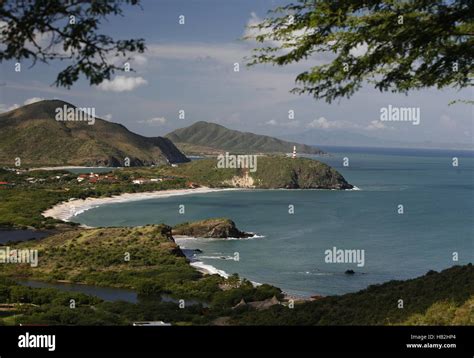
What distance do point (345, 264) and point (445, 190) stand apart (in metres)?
71.7

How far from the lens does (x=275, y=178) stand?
13212cm

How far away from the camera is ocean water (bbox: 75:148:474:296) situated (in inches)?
1740

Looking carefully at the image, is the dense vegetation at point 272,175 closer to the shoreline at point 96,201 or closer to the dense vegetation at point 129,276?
the shoreline at point 96,201

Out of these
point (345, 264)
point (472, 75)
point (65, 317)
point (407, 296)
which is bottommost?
point (345, 264)

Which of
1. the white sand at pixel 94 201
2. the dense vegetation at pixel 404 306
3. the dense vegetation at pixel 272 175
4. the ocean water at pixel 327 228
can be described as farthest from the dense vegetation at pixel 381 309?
the dense vegetation at pixel 272 175

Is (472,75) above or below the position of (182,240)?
above

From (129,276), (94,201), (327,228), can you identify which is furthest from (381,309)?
(94,201)

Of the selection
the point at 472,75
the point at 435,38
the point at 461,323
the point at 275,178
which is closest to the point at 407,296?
the point at 461,323

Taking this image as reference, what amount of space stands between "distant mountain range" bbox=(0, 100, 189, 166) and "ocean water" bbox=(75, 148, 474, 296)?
5705cm

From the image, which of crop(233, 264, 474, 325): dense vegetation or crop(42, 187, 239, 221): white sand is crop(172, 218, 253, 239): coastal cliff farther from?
crop(233, 264, 474, 325): dense vegetation

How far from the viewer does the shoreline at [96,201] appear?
240ft
